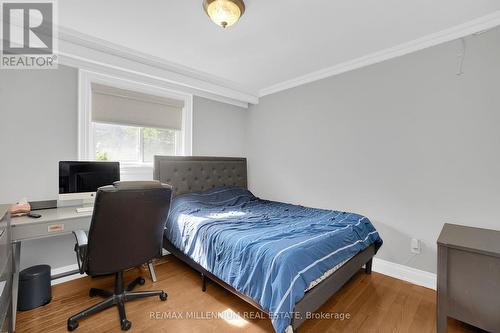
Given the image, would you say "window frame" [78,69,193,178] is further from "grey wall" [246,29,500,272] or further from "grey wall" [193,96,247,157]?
"grey wall" [246,29,500,272]

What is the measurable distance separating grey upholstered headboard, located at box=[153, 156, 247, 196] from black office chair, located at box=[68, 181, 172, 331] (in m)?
1.29

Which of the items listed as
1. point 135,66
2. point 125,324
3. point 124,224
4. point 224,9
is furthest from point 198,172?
point 224,9

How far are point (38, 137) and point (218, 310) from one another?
2.35 m

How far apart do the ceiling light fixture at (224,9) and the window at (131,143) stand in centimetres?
189

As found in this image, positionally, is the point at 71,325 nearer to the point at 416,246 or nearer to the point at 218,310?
the point at 218,310

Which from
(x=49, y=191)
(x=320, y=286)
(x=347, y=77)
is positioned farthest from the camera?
(x=347, y=77)

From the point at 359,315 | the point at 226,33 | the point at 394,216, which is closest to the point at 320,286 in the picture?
the point at 359,315

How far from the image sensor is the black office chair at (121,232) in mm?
1587

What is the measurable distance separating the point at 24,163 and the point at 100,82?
3.64 feet

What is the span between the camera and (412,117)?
238 cm

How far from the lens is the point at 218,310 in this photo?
1.96 meters

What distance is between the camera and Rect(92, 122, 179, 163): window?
274 cm

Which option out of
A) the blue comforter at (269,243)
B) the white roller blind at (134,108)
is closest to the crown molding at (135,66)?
the white roller blind at (134,108)

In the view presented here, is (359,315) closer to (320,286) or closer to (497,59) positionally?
(320,286)
